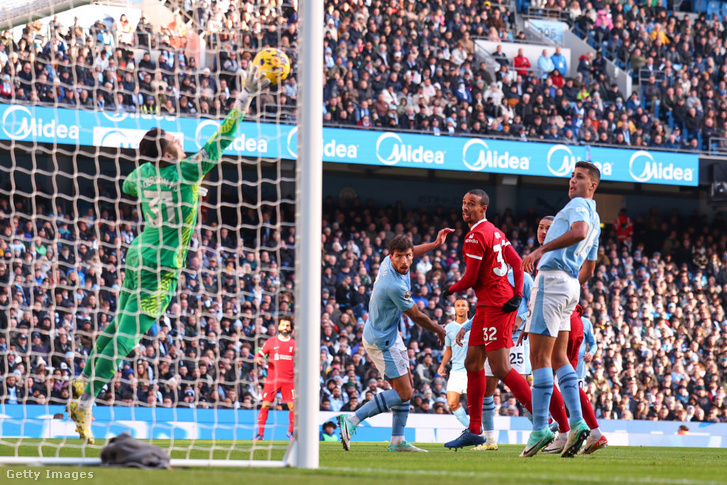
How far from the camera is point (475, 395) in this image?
812cm

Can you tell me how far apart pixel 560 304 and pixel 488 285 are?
30.4 inches

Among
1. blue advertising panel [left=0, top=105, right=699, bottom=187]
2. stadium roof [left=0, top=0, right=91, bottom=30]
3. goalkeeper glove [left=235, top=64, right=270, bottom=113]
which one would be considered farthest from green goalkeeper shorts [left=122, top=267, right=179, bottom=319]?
blue advertising panel [left=0, top=105, right=699, bottom=187]

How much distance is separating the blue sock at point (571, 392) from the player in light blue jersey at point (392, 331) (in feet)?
4.32

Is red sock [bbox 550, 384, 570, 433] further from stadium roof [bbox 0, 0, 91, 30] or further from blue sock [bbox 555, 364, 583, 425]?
stadium roof [bbox 0, 0, 91, 30]

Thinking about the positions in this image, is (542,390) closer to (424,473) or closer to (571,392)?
(571,392)

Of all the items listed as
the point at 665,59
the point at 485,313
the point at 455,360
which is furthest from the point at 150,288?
the point at 665,59

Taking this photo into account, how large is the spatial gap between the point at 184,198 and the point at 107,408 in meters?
8.09

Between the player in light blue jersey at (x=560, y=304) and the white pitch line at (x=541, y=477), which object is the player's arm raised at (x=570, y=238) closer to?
the player in light blue jersey at (x=560, y=304)

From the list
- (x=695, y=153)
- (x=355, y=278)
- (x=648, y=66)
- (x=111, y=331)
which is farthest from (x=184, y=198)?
(x=648, y=66)

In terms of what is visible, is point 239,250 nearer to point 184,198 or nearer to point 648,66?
point 184,198

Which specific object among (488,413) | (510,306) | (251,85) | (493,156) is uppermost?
(493,156)

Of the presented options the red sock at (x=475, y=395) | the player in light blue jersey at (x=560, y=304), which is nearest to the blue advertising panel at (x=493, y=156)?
the red sock at (x=475, y=395)

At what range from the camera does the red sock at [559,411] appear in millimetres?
7934

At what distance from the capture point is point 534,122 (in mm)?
21578
